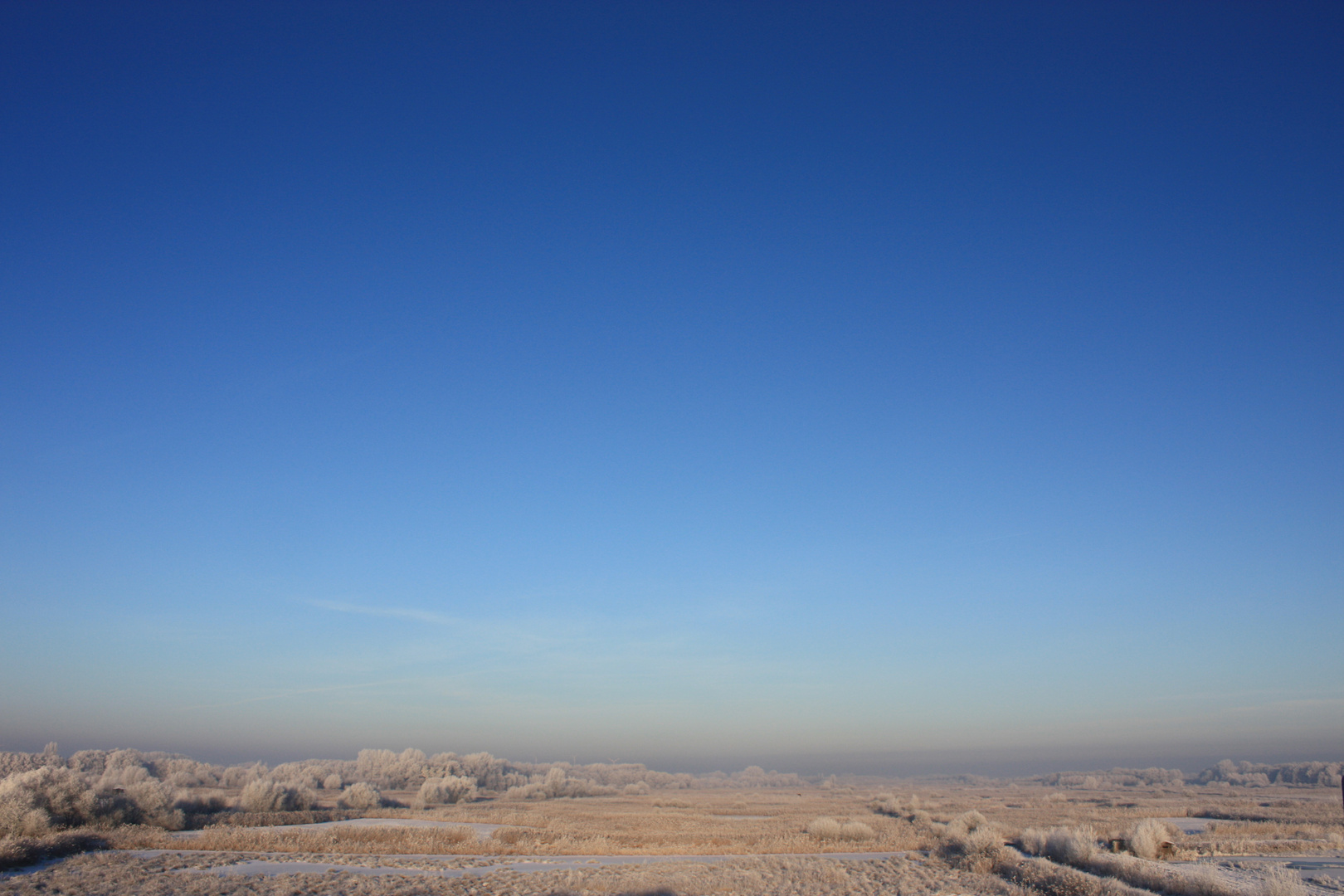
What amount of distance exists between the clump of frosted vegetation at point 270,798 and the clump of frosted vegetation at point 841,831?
33.7m

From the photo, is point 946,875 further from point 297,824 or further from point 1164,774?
point 1164,774

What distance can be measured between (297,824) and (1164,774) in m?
122

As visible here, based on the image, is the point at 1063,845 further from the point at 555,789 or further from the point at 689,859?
the point at 555,789

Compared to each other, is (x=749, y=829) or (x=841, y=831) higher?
(x=841, y=831)

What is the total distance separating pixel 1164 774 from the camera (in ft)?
355

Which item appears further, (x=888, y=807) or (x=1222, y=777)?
(x=1222, y=777)

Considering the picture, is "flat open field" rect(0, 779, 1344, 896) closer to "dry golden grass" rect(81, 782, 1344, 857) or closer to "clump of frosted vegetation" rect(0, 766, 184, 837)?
"dry golden grass" rect(81, 782, 1344, 857)

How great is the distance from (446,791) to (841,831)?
138 feet

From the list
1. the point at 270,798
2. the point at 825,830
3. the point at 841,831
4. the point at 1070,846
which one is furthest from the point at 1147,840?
the point at 270,798

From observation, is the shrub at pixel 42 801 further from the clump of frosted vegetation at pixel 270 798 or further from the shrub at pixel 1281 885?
the shrub at pixel 1281 885

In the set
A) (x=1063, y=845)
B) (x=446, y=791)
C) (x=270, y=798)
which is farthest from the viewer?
(x=446, y=791)

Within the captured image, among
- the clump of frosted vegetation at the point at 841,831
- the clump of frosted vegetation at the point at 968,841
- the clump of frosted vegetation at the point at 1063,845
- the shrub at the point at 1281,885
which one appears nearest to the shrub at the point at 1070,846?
the clump of frosted vegetation at the point at 1063,845

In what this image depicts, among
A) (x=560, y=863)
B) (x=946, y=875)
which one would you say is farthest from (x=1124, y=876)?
(x=560, y=863)

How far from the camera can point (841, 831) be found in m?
36.0
